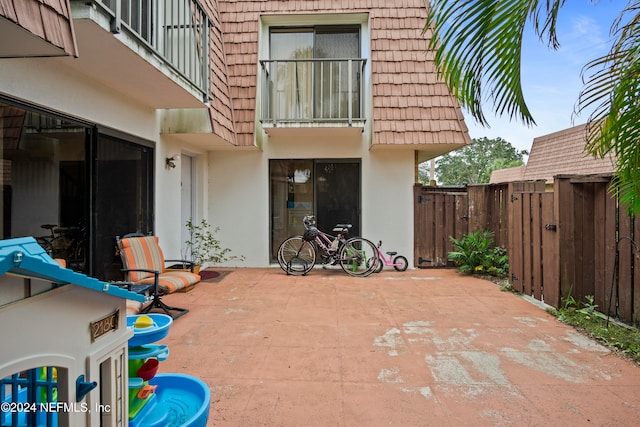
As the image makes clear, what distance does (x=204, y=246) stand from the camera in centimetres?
669

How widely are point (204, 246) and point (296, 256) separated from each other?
1.72 metres

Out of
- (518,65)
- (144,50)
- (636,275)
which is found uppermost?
(144,50)

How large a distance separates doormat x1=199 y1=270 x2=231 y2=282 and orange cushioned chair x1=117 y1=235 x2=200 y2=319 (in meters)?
1.39

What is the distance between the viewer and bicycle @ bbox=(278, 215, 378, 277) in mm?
6320

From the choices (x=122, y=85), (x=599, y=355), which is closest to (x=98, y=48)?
(x=122, y=85)

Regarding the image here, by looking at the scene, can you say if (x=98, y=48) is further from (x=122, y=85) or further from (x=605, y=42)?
(x=605, y=42)

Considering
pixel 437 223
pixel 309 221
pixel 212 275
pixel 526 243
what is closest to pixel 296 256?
pixel 309 221

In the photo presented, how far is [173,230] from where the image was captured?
561 centimetres

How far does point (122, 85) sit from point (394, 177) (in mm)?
4602

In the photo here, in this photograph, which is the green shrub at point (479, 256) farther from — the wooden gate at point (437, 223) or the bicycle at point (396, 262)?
the bicycle at point (396, 262)

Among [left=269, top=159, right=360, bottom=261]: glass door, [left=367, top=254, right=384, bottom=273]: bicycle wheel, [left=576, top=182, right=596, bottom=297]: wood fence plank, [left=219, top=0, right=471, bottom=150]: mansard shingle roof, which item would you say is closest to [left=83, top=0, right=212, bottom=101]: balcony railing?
[left=219, top=0, right=471, bottom=150]: mansard shingle roof

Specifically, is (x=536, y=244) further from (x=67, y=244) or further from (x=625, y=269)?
(x=67, y=244)

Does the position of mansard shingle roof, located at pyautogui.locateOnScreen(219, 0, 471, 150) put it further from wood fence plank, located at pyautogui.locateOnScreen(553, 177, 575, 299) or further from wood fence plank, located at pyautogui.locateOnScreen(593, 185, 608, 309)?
wood fence plank, located at pyautogui.locateOnScreen(593, 185, 608, 309)

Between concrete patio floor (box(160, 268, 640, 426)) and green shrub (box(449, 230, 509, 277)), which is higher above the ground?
green shrub (box(449, 230, 509, 277))
